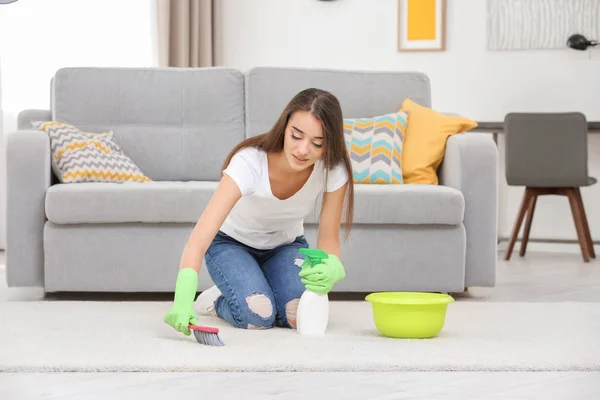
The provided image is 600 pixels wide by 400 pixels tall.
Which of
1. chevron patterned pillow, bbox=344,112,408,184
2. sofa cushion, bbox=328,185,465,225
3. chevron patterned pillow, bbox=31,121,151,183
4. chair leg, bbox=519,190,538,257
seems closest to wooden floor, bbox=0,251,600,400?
sofa cushion, bbox=328,185,465,225

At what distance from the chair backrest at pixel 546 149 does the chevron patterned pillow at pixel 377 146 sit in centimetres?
137

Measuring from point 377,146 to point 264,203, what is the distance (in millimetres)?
1167

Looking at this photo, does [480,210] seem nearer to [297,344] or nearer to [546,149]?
[297,344]

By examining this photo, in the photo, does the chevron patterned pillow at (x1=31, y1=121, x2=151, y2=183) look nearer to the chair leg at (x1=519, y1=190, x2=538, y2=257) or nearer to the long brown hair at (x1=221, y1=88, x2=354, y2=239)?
the long brown hair at (x1=221, y1=88, x2=354, y2=239)

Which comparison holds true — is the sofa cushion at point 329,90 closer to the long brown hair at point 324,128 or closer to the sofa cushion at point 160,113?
the sofa cushion at point 160,113

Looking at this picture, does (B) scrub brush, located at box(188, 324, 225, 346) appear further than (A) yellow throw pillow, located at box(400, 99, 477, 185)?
No

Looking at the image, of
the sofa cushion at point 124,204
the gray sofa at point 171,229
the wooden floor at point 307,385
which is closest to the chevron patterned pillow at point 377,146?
the gray sofa at point 171,229

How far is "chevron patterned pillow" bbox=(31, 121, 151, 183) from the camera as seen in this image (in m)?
3.33

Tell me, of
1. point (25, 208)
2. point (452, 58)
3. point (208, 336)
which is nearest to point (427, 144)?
point (25, 208)

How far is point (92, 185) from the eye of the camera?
126 inches

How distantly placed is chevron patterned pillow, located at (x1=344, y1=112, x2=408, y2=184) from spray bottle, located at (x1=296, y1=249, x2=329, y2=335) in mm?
1162

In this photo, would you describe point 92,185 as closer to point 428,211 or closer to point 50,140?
point 50,140

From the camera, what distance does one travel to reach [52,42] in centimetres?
504

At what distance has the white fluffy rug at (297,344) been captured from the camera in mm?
1984
